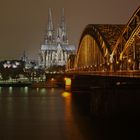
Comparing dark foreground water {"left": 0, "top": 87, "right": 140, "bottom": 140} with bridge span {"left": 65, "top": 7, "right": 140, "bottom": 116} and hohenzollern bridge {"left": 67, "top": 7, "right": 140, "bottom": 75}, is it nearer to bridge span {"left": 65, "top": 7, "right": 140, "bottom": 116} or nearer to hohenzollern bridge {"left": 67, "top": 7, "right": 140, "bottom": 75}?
bridge span {"left": 65, "top": 7, "right": 140, "bottom": 116}

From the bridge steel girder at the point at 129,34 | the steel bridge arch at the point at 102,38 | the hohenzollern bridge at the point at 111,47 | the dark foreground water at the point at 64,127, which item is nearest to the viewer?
the dark foreground water at the point at 64,127

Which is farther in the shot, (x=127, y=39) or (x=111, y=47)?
(x=111, y=47)

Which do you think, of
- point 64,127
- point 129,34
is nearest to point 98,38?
point 129,34

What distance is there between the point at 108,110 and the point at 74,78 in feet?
177

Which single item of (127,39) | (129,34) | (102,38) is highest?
(102,38)

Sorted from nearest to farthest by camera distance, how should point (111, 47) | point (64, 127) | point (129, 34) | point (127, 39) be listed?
point (64, 127) → point (129, 34) → point (127, 39) → point (111, 47)

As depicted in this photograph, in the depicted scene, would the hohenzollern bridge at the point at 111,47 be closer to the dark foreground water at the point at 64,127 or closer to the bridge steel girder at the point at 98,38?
the bridge steel girder at the point at 98,38

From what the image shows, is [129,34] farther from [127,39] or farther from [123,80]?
[123,80]

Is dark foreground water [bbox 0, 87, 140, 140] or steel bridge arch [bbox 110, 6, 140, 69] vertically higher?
steel bridge arch [bbox 110, 6, 140, 69]

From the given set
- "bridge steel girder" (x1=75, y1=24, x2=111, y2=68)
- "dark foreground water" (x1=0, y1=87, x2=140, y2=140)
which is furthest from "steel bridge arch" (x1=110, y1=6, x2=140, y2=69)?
"bridge steel girder" (x1=75, y1=24, x2=111, y2=68)

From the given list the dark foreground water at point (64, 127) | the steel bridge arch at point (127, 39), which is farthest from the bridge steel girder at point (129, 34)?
the dark foreground water at point (64, 127)

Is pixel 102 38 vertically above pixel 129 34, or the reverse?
pixel 102 38

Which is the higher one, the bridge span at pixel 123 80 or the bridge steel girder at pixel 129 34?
the bridge steel girder at pixel 129 34

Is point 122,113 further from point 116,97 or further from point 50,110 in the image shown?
point 50,110
